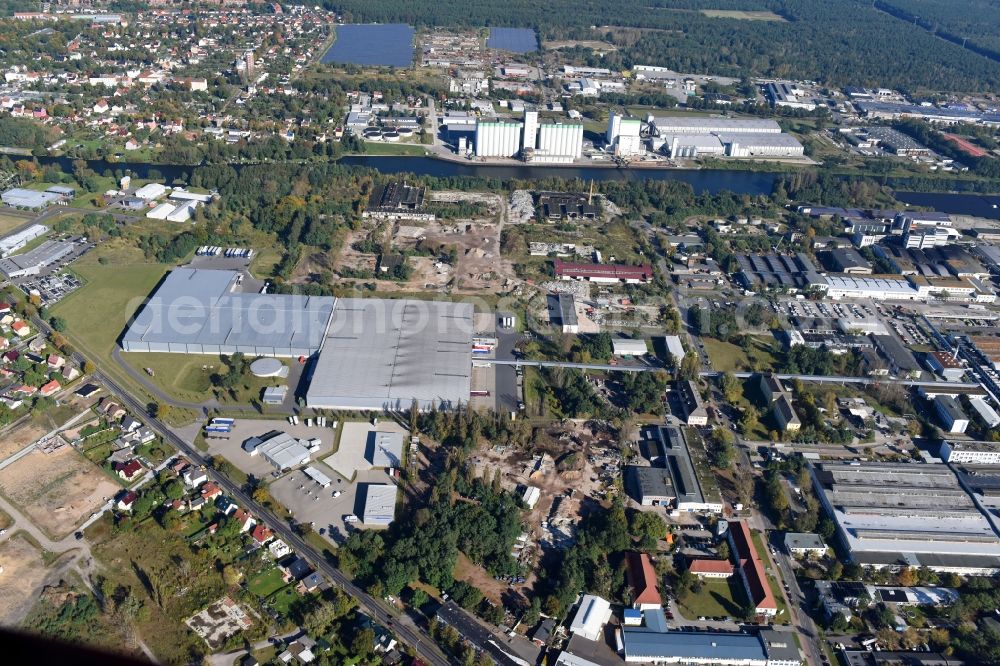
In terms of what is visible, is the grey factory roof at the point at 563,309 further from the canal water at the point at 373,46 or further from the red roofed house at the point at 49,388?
the canal water at the point at 373,46

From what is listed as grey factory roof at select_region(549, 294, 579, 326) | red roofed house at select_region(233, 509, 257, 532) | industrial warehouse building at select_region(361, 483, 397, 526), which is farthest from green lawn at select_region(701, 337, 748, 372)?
red roofed house at select_region(233, 509, 257, 532)

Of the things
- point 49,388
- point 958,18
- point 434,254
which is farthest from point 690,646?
point 958,18

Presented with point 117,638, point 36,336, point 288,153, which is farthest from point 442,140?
point 117,638

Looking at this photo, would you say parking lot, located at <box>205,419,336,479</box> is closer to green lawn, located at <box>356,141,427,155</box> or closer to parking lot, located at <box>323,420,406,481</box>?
parking lot, located at <box>323,420,406,481</box>

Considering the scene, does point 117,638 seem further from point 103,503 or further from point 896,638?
point 896,638

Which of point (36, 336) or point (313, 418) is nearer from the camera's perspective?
point (313, 418)

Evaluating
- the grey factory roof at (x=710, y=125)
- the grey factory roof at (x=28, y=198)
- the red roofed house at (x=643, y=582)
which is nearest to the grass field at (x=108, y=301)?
the grey factory roof at (x=28, y=198)

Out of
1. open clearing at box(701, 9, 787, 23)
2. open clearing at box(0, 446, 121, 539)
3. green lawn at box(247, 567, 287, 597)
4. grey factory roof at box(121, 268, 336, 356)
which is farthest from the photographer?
open clearing at box(701, 9, 787, 23)

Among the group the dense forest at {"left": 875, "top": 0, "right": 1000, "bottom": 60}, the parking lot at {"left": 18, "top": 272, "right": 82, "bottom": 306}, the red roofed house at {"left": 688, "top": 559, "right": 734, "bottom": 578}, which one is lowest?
the parking lot at {"left": 18, "top": 272, "right": 82, "bottom": 306}
